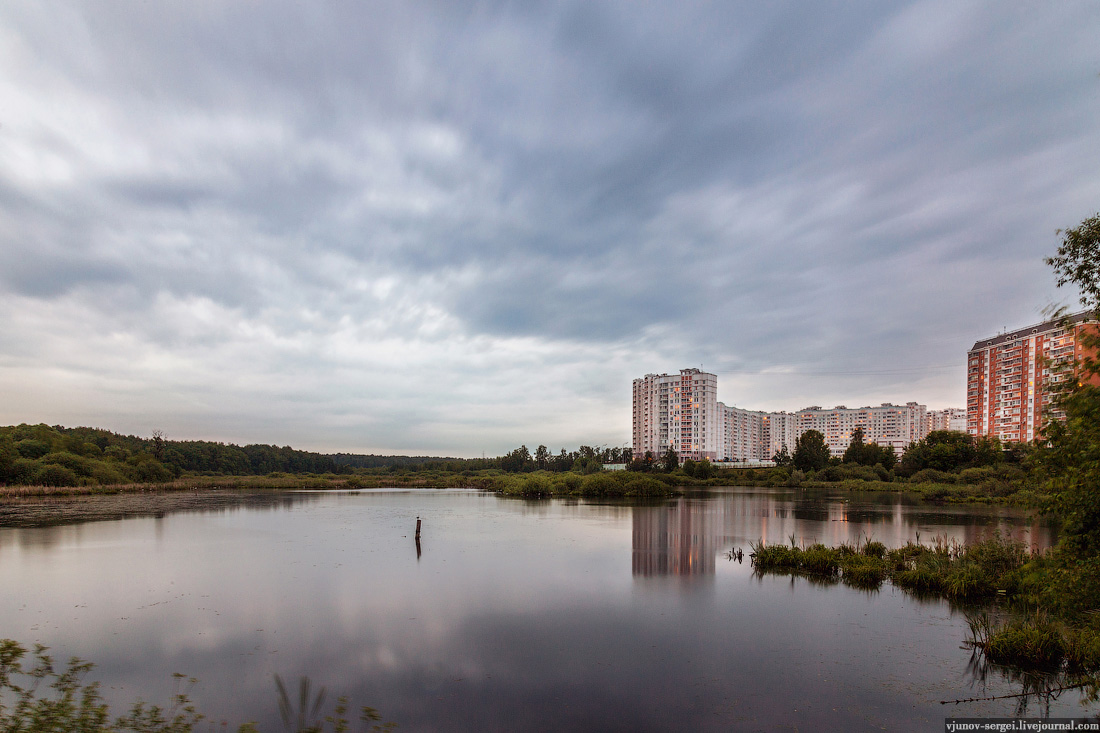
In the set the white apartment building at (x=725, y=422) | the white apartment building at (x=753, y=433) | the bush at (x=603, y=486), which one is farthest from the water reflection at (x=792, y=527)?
the white apartment building at (x=753, y=433)

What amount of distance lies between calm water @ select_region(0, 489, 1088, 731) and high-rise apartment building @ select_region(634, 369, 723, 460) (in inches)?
3852

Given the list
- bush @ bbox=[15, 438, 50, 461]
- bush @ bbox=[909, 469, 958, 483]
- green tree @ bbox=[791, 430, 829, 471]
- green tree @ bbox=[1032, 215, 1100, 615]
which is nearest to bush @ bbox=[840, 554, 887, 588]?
green tree @ bbox=[1032, 215, 1100, 615]

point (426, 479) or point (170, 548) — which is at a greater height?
point (170, 548)

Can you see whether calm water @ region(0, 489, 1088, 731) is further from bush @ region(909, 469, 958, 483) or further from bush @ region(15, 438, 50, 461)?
bush @ region(15, 438, 50, 461)

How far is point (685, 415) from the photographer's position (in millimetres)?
125000

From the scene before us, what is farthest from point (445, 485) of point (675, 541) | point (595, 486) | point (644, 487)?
point (675, 541)

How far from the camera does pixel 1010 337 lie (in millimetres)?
87375

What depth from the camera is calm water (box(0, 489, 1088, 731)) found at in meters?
9.04

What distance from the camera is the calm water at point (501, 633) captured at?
9.04 m

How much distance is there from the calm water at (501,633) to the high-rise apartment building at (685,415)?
321ft

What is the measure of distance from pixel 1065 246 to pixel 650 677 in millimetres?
9773

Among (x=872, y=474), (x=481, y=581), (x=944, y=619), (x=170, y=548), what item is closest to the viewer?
(x=944, y=619)

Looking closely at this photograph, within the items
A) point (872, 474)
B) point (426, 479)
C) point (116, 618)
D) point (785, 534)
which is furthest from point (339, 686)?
point (426, 479)

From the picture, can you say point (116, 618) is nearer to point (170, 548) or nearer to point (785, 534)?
point (170, 548)
